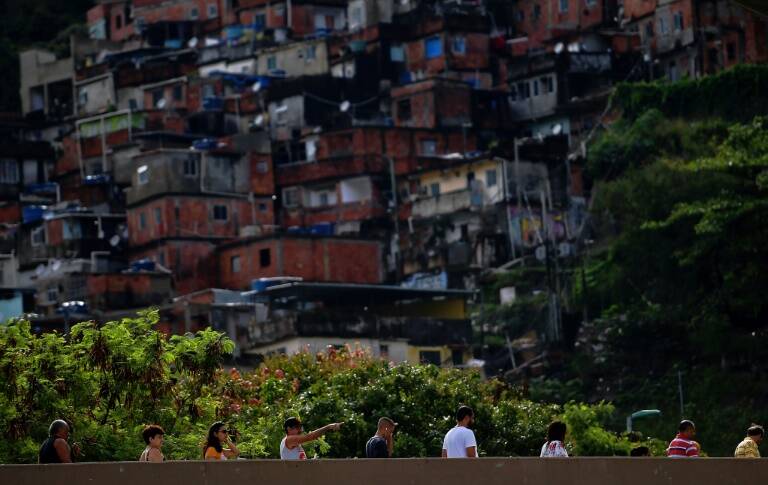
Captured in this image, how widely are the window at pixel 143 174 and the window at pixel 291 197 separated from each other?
18.6 ft

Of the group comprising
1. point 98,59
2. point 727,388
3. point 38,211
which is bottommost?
point 727,388

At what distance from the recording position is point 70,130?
348ft

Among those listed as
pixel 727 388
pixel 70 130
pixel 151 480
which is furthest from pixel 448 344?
pixel 151 480

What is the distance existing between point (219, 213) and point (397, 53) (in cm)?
1530

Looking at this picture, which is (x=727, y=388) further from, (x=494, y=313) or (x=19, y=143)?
(x=19, y=143)

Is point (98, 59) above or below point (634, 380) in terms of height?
above

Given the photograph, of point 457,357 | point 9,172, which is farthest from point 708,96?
point 9,172

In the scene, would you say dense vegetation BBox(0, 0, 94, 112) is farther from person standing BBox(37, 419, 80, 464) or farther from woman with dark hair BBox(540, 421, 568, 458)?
person standing BBox(37, 419, 80, 464)

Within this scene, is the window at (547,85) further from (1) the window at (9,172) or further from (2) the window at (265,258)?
(1) the window at (9,172)

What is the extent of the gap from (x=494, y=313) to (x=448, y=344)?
8.26m

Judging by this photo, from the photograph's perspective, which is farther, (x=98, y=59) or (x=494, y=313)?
(x=98, y=59)

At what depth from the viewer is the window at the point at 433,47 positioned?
101 metres

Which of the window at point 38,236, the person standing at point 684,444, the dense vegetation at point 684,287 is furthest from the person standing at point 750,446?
the window at point 38,236

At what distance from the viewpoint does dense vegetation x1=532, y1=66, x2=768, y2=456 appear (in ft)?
215
